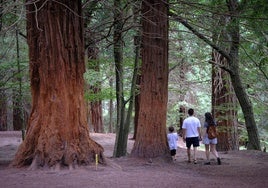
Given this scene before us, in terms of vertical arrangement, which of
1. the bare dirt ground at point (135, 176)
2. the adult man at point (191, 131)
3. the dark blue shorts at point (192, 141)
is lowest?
the bare dirt ground at point (135, 176)

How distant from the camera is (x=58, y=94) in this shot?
842 cm

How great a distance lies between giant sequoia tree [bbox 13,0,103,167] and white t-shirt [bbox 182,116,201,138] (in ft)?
12.6

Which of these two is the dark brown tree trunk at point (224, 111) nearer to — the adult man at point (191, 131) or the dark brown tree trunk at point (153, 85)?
the adult man at point (191, 131)

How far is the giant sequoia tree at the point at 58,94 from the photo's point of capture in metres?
8.30

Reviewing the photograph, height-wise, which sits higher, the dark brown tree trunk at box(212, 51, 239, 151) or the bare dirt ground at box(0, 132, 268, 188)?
the dark brown tree trunk at box(212, 51, 239, 151)

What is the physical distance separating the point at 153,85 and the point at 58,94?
10.2ft

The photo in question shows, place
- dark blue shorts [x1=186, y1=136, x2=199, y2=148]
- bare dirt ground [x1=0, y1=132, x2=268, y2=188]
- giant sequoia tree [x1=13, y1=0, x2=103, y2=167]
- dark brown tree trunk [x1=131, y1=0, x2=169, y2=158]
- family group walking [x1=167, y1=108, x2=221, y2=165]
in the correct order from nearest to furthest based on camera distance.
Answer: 1. bare dirt ground [x1=0, y1=132, x2=268, y2=188]
2. giant sequoia tree [x1=13, y1=0, x2=103, y2=167]
3. dark brown tree trunk [x1=131, y1=0, x2=169, y2=158]
4. family group walking [x1=167, y1=108, x2=221, y2=165]
5. dark blue shorts [x1=186, y1=136, x2=199, y2=148]

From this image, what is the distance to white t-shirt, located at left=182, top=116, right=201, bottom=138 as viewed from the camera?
1171 cm

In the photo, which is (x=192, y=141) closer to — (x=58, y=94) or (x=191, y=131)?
(x=191, y=131)

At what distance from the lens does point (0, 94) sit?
62.5ft

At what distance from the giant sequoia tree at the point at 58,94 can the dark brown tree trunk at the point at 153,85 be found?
209cm

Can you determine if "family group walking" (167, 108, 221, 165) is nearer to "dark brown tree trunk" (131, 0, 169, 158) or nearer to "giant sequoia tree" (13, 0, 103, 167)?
"dark brown tree trunk" (131, 0, 169, 158)

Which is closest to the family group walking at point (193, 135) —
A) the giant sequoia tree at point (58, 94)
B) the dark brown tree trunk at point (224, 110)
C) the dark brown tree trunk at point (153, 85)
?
the dark brown tree trunk at point (153, 85)

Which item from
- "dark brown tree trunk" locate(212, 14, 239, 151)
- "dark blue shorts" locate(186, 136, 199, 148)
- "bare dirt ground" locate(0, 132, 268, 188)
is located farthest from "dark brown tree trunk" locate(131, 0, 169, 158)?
"dark brown tree trunk" locate(212, 14, 239, 151)
